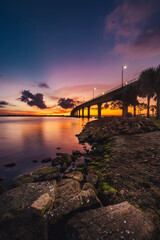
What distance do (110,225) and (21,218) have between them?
93.2 inches

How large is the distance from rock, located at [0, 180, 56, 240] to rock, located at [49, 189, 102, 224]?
10.2 inches

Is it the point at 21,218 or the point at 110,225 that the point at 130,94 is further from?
the point at 21,218

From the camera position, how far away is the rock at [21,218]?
8.80 ft

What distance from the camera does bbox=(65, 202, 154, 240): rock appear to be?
231cm

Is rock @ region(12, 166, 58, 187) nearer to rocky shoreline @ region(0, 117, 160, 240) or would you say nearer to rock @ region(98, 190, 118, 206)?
rocky shoreline @ region(0, 117, 160, 240)

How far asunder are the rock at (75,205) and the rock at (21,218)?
26 cm

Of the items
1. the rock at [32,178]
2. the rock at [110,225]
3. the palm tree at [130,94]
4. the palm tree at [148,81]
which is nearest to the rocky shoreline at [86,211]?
the rock at [110,225]

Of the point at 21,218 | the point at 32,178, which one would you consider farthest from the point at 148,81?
the point at 21,218

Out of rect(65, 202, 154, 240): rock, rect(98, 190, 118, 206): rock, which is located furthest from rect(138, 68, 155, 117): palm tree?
rect(65, 202, 154, 240): rock

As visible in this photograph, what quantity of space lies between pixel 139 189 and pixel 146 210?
0.88m

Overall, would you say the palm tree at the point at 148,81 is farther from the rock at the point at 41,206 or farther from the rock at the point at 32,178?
the rock at the point at 41,206

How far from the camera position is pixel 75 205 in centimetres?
303

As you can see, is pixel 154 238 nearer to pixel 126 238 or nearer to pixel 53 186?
pixel 126 238

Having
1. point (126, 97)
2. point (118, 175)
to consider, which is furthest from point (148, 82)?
point (118, 175)
